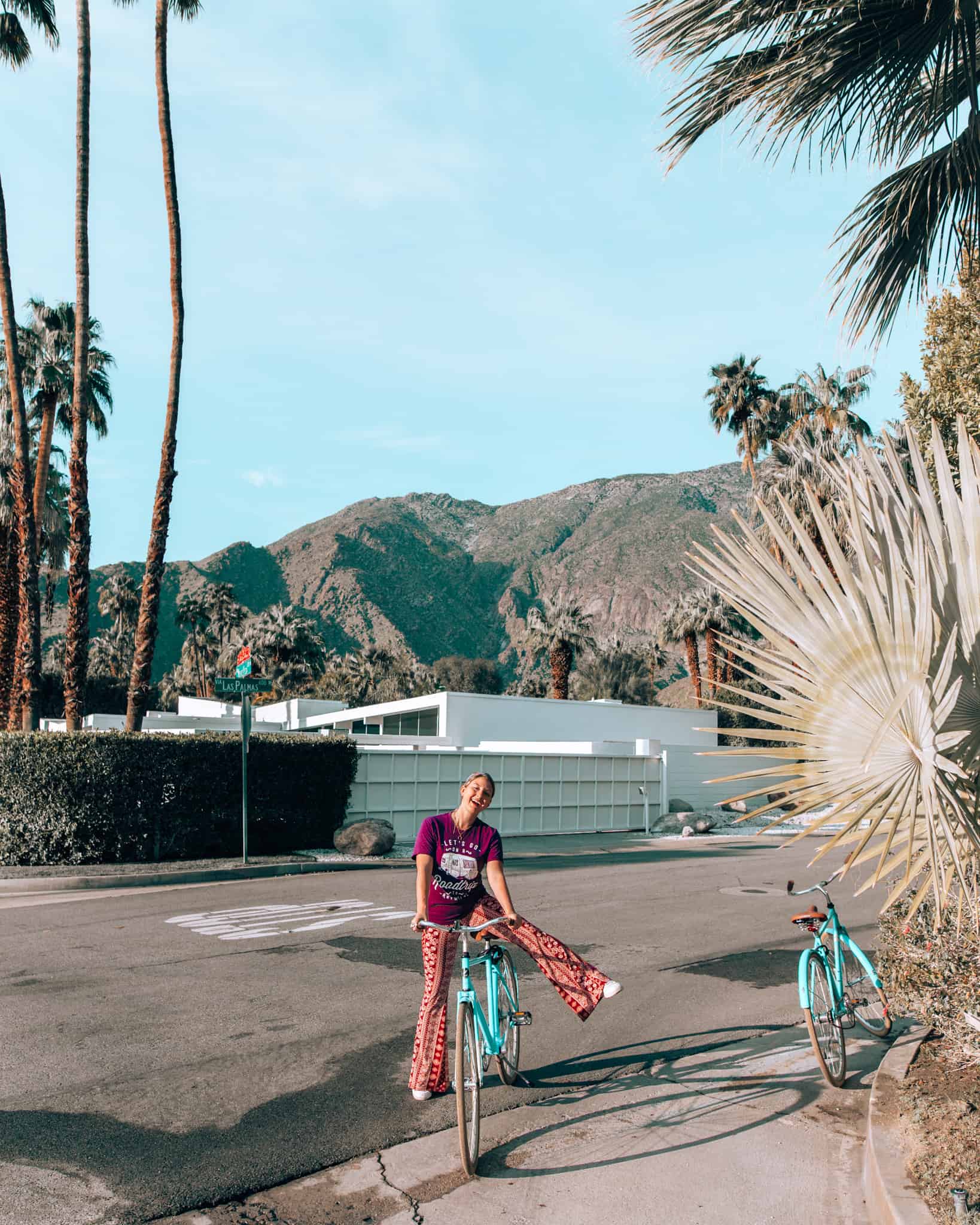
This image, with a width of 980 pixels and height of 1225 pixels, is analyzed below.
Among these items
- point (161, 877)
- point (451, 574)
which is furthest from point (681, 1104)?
point (451, 574)

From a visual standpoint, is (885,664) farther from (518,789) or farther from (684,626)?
(684,626)

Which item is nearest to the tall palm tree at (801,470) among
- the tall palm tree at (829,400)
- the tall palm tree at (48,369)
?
the tall palm tree at (829,400)

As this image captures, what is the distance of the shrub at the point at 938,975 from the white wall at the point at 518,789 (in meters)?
14.8

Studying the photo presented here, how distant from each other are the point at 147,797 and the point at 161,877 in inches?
85.2

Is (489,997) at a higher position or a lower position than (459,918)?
lower

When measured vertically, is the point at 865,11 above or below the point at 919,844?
above

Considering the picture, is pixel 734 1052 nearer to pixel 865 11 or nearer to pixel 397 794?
pixel 865 11

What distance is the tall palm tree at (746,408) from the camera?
45.4 metres

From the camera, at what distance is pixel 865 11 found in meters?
5.14

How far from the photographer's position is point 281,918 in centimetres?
1195

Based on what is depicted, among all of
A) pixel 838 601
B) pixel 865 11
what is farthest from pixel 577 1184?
pixel 865 11

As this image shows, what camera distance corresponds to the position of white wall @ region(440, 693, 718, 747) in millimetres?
35719

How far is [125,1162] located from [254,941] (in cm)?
572

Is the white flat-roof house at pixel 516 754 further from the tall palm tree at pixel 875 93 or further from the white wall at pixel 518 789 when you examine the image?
the tall palm tree at pixel 875 93
